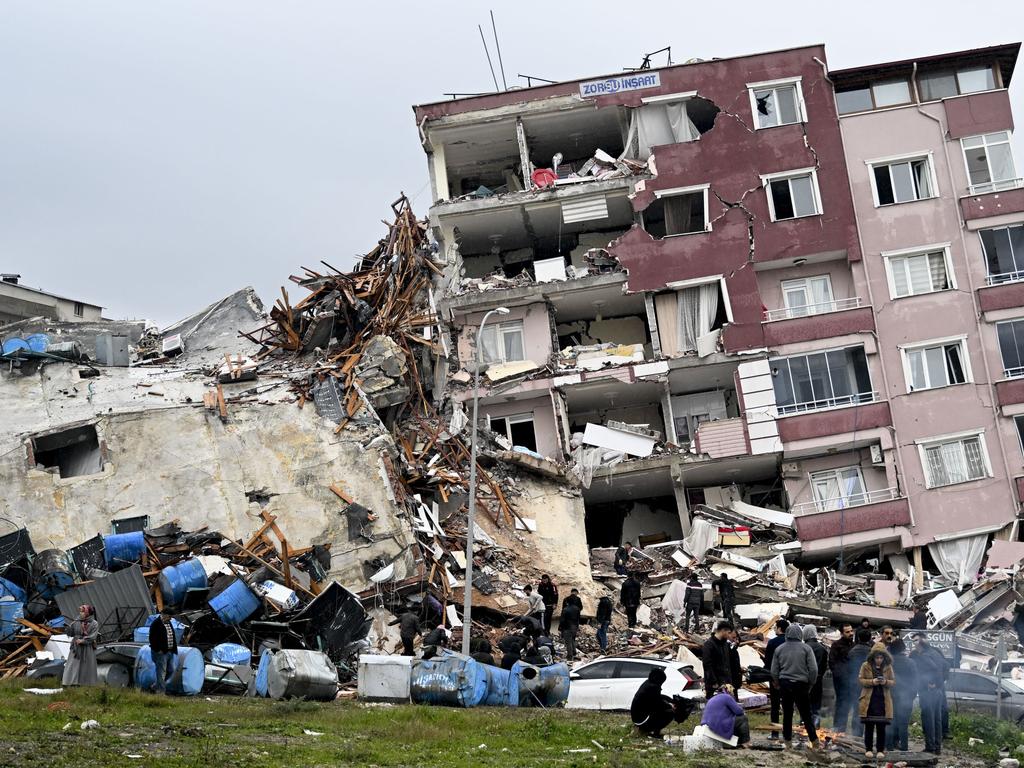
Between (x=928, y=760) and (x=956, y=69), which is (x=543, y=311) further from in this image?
(x=928, y=760)

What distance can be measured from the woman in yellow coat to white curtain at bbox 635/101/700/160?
3308 centimetres

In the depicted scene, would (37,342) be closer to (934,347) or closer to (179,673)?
(179,673)

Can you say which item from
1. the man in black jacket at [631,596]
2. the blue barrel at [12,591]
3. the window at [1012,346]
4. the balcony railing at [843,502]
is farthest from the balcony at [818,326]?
the blue barrel at [12,591]

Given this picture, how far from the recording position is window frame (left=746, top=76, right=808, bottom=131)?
155ft

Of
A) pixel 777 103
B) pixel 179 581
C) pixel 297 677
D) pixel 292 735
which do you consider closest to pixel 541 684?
pixel 297 677

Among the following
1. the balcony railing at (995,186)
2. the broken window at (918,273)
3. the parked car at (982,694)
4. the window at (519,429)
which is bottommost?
the parked car at (982,694)

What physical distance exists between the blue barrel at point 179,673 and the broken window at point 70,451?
44.9ft

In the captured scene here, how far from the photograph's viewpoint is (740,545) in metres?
41.2

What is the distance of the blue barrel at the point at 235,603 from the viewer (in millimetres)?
29016

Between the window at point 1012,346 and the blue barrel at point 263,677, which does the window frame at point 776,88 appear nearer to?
the window at point 1012,346

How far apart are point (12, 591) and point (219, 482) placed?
21.7ft

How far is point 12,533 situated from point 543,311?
66.3 ft

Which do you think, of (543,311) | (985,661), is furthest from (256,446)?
(985,661)

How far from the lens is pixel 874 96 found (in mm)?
47250
